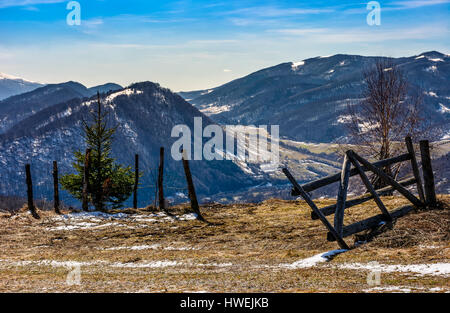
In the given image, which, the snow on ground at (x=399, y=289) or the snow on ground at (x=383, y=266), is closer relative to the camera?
the snow on ground at (x=399, y=289)

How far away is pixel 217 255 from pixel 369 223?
5.42 meters

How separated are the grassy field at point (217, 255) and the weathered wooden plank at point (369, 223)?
0.35 m

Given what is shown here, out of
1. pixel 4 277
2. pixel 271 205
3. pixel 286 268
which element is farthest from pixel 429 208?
pixel 4 277

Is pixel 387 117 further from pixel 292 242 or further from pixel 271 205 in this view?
pixel 292 242

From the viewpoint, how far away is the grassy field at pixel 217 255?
10.3 meters

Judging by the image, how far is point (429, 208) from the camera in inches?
624

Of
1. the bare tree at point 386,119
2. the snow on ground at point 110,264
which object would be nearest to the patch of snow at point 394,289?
the snow on ground at point 110,264

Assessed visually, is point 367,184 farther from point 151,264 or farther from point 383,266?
point 151,264

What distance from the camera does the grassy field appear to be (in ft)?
33.7

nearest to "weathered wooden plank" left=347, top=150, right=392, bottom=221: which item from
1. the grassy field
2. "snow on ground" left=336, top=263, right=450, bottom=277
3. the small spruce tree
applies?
the grassy field

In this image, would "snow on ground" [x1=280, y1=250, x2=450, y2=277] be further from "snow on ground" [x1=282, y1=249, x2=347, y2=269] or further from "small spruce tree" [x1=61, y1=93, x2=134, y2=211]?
"small spruce tree" [x1=61, y1=93, x2=134, y2=211]

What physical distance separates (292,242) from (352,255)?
3429 millimetres

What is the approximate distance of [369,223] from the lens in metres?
14.5

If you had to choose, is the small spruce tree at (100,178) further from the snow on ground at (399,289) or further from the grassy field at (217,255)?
the snow on ground at (399,289)
